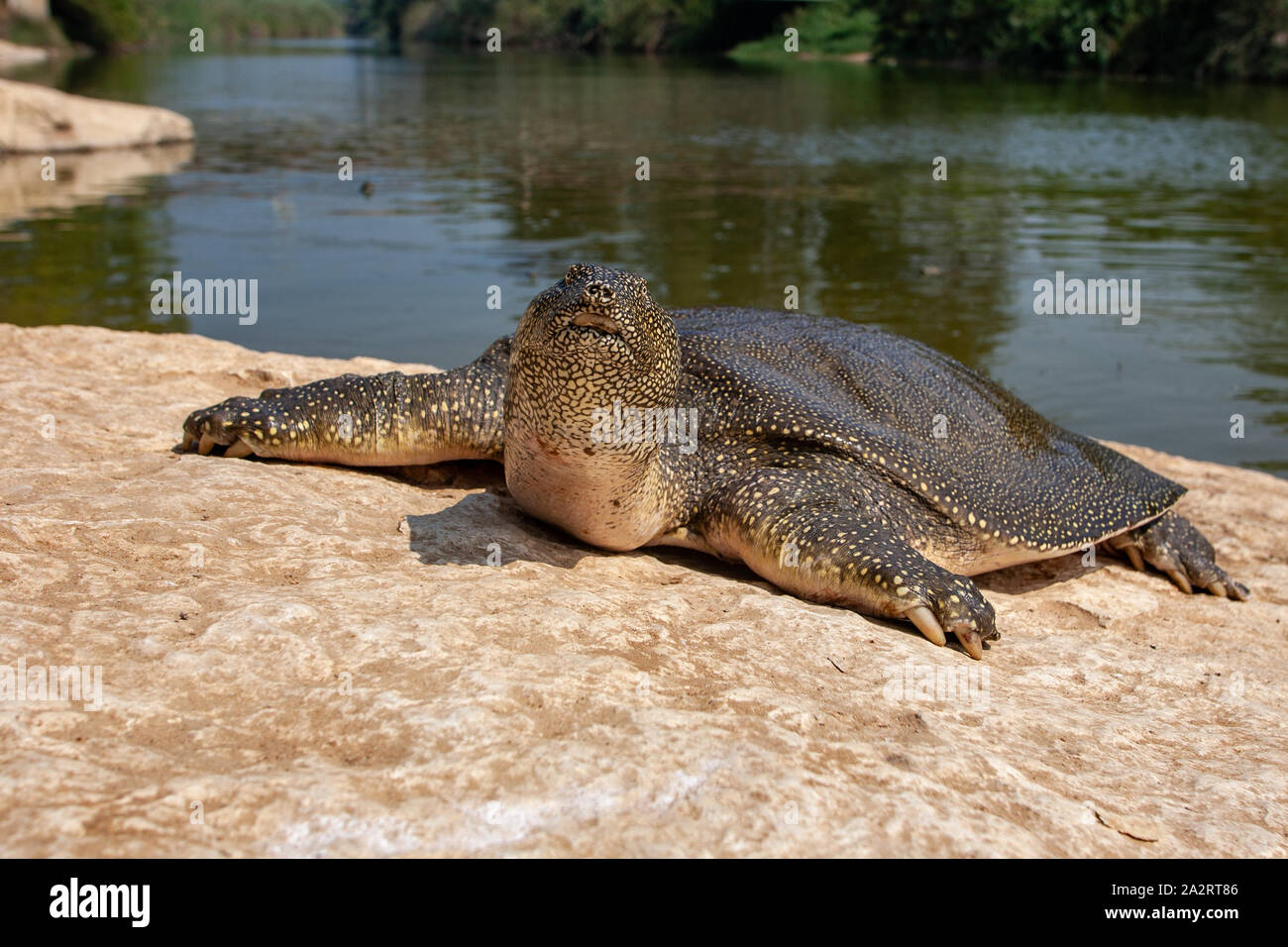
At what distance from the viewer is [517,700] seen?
2666 millimetres

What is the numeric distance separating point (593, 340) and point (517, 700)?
1.22 meters

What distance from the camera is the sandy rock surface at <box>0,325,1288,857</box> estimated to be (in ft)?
7.18

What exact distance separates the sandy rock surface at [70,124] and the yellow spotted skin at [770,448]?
18720 mm

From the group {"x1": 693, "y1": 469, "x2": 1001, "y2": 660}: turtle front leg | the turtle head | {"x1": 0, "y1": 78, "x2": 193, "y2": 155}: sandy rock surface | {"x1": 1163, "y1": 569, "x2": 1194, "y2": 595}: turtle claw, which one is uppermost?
{"x1": 0, "y1": 78, "x2": 193, "y2": 155}: sandy rock surface

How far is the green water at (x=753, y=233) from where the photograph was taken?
974 centimetres

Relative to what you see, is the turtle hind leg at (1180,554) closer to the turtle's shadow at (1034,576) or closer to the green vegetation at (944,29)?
the turtle's shadow at (1034,576)

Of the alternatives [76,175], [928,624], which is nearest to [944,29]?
[76,175]

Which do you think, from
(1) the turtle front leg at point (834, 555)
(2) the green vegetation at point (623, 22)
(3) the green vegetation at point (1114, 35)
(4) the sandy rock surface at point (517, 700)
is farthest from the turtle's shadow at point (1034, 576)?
(2) the green vegetation at point (623, 22)

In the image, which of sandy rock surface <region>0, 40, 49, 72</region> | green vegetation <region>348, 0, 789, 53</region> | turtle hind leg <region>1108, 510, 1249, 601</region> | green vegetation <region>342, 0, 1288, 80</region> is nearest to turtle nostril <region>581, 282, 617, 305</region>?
turtle hind leg <region>1108, 510, 1249, 601</region>

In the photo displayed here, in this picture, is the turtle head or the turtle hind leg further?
the turtle hind leg

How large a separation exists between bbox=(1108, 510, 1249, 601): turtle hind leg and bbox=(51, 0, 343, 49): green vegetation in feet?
229

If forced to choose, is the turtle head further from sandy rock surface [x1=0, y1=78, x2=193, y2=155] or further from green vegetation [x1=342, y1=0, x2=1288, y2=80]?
green vegetation [x1=342, y1=0, x2=1288, y2=80]

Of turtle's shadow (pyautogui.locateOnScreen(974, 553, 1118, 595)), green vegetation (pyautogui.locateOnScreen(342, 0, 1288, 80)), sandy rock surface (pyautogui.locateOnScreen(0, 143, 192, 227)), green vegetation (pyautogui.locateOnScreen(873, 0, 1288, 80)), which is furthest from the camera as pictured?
green vegetation (pyautogui.locateOnScreen(342, 0, 1288, 80))
